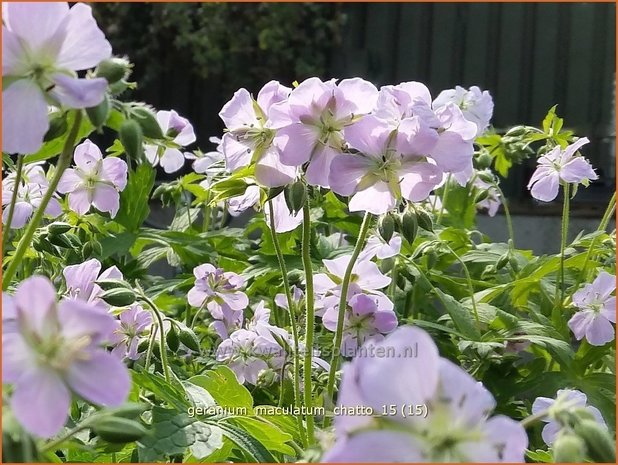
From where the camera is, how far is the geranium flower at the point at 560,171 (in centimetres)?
122

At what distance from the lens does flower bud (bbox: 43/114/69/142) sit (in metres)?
0.52

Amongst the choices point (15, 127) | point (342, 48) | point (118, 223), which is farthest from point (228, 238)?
point (342, 48)

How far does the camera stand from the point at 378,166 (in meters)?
0.77

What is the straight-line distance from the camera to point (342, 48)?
5.36 metres

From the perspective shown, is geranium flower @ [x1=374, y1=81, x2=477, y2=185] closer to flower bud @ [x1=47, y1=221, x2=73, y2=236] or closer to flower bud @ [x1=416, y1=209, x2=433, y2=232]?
flower bud @ [x1=416, y1=209, x2=433, y2=232]

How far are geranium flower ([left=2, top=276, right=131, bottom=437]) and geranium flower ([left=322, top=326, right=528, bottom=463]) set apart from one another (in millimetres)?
129

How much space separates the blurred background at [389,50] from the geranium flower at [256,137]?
4.30m

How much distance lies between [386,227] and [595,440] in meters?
0.41

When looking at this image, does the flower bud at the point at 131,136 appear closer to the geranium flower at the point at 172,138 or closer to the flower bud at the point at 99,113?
the flower bud at the point at 99,113

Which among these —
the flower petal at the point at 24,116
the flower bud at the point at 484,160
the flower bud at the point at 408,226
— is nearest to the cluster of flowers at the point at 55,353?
the flower petal at the point at 24,116

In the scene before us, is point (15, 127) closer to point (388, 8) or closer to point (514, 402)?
point (514, 402)

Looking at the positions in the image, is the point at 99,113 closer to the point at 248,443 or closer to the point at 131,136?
the point at 131,136

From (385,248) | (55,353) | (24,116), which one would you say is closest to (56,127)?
(24,116)

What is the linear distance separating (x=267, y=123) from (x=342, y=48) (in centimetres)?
468
